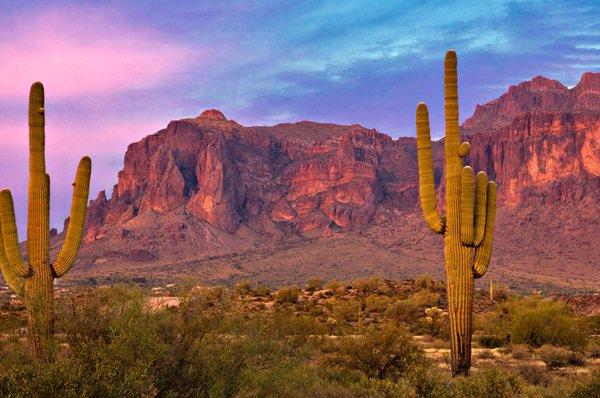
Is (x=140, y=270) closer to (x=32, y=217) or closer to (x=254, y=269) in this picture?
(x=254, y=269)

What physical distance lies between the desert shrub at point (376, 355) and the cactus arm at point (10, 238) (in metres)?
8.34

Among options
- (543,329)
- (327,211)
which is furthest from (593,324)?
(327,211)

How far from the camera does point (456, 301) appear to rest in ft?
56.9

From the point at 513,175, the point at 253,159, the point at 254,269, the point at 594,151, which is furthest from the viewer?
the point at 253,159

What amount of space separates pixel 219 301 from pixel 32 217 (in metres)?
6.65

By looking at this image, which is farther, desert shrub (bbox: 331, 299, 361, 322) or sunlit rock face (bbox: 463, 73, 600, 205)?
sunlit rock face (bbox: 463, 73, 600, 205)

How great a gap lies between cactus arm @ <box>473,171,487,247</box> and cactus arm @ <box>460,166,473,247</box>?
1.03 feet

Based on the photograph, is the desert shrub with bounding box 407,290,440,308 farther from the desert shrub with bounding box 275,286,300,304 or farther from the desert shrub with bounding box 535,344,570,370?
the desert shrub with bounding box 535,344,570,370

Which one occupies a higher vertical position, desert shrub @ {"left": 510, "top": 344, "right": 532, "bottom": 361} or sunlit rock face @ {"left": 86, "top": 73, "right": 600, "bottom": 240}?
sunlit rock face @ {"left": 86, "top": 73, "right": 600, "bottom": 240}

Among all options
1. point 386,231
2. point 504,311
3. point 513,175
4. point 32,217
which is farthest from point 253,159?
point 32,217

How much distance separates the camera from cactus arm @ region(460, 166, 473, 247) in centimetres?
1752

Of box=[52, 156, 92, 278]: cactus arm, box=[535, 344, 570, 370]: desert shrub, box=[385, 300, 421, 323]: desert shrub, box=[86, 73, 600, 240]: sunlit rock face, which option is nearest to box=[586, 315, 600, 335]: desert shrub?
box=[385, 300, 421, 323]: desert shrub

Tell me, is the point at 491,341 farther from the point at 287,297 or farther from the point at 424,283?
the point at 424,283

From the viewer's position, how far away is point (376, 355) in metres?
17.6
